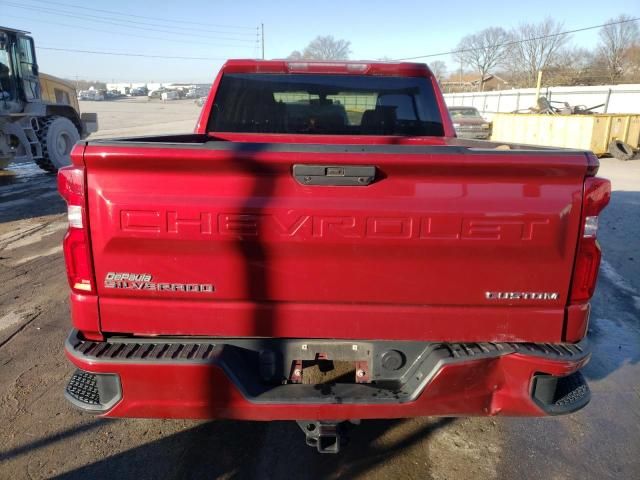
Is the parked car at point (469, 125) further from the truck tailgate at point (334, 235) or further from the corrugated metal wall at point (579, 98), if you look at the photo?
the truck tailgate at point (334, 235)

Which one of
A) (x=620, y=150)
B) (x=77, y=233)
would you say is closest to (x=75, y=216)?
(x=77, y=233)

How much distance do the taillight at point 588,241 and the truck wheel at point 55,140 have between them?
12858 millimetres

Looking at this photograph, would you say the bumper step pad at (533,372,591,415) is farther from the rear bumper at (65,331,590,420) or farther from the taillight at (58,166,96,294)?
the taillight at (58,166,96,294)

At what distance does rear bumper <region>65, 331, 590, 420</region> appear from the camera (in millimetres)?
2219

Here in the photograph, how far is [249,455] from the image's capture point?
2.87 m

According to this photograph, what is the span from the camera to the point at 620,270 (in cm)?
627

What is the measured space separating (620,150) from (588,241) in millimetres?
17937

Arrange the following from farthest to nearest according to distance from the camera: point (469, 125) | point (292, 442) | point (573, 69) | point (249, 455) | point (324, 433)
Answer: point (573, 69) → point (469, 125) → point (292, 442) → point (249, 455) → point (324, 433)

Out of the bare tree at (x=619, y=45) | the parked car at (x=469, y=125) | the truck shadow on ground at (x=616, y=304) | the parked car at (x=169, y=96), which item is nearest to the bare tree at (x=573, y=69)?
the bare tree at (x=619, y=45)

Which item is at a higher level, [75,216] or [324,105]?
[324,105]

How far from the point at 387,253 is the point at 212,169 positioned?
836 millimetres

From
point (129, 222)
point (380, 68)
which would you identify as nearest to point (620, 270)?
point (380, 68)

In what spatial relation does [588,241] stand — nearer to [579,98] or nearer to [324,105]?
[324,105]

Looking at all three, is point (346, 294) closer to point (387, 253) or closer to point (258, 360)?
point (387, 253)
